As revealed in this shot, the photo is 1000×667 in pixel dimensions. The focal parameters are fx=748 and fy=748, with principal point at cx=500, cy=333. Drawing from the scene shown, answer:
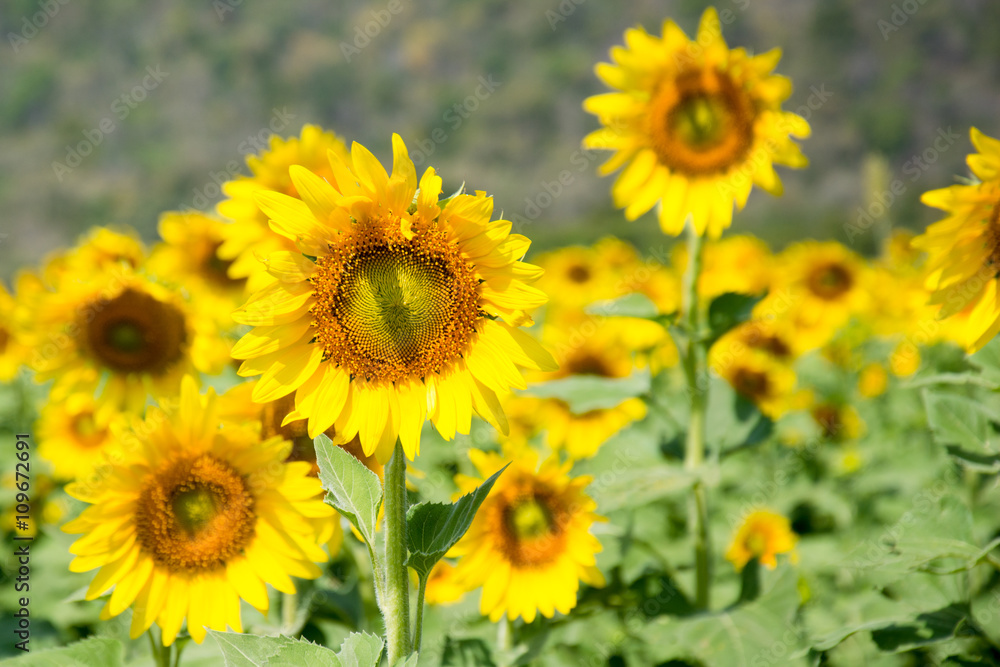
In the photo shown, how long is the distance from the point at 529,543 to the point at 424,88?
61.1 metres

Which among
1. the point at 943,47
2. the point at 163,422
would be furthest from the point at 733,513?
the point at 943,47

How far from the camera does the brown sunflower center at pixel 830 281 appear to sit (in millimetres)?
6152

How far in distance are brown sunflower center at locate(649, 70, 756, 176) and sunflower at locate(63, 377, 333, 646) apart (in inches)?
74.2

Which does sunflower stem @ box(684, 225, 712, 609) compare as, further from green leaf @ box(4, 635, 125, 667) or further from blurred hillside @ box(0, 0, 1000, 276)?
blurred hillside @ box(0, 0, 1000, 276)

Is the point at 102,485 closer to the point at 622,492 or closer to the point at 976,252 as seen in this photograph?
the point at 622,492

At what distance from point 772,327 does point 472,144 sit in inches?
1901

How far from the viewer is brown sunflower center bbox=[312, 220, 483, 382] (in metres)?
1.58

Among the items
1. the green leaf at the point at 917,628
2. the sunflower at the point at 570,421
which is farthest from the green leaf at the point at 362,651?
the sunflower at the point at 570,421

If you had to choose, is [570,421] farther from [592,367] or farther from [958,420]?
[958,420]

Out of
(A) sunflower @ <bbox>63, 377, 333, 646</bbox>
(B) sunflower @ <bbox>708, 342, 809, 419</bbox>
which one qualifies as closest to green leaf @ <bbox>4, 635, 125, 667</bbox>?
Result: (A) sunflower @ <bbox>63, 377, 333, 646</bbox>

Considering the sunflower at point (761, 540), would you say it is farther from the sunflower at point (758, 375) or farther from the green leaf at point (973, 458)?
the green leaf at point (973, 458)

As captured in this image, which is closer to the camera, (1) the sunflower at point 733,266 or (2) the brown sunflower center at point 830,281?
(1) the sunflower at point 733,266

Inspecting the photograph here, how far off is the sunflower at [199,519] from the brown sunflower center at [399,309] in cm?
54

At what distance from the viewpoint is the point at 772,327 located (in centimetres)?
544
